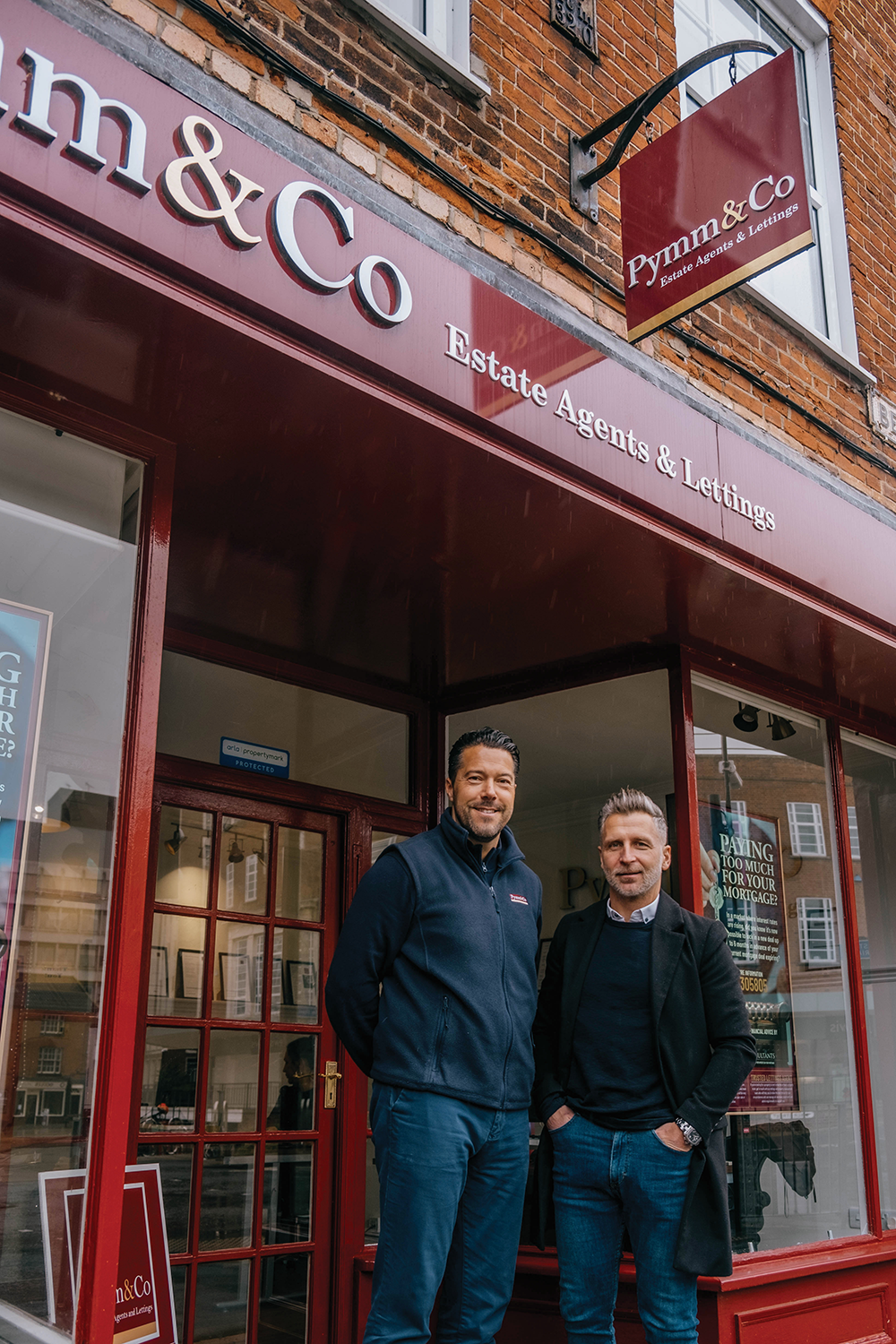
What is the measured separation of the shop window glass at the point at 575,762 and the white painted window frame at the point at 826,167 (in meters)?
2.47

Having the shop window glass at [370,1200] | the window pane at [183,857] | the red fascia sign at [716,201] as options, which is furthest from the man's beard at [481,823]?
the red fascia sign at [716,201]

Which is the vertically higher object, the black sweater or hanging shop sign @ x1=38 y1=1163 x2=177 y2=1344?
the black sweater

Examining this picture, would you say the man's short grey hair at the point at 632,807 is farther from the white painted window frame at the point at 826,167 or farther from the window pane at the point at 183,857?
the white painted window frame at the point at 826,167

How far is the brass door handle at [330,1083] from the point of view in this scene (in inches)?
201

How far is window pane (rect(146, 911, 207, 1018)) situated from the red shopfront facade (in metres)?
0.02

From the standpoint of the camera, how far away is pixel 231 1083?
4875mm

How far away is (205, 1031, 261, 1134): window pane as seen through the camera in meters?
→ 4.81

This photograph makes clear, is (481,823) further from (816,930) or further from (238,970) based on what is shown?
(816,930)

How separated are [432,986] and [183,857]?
1916mm

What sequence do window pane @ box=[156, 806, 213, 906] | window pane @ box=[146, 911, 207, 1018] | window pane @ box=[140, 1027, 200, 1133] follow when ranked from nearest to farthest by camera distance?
1. window pane @ box=[140, 1027, 200, 1133]
2. window pane @ box=[146, 911, 207, 1018]
3. window pane @ box=[156, 806, 213, 906]

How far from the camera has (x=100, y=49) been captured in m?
2.92

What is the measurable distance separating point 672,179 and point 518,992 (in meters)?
3.02

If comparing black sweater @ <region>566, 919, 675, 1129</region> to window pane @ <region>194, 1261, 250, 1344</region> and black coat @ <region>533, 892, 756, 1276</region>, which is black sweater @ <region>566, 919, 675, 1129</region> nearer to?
black coat @ <region>533, 892, 756, 1276</region>

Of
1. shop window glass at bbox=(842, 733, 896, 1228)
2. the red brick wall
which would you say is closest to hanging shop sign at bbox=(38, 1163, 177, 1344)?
shop window glass at bbox=(842, 733, 896, 1228)
